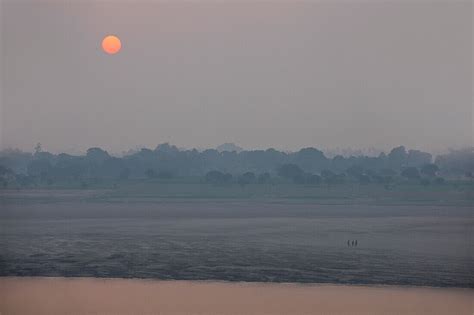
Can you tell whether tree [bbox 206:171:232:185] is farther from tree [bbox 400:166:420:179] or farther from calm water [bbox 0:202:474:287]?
tree [bbox 400:166:420:179]

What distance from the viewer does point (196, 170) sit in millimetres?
4957

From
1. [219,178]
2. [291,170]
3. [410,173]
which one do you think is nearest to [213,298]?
[219,178]

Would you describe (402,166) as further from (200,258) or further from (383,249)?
(200,258)

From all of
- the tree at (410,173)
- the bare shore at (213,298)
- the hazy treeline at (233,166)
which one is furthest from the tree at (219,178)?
the tree at (410,173)

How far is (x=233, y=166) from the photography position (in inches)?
193

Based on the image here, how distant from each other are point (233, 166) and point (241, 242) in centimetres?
55

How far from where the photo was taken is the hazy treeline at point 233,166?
4832 millimetres

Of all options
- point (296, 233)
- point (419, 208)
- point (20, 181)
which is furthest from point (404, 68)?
point (20, 181)

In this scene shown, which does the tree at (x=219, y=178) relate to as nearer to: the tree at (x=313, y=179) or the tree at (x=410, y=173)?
the tree at (x=313, y=179)

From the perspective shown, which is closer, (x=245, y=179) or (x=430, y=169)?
(x=430, y=169)

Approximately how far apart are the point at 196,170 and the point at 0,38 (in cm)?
177

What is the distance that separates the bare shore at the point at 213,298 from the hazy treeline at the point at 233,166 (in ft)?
2.52

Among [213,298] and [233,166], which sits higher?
[233,166]

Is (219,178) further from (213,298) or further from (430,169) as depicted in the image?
(430,169)
